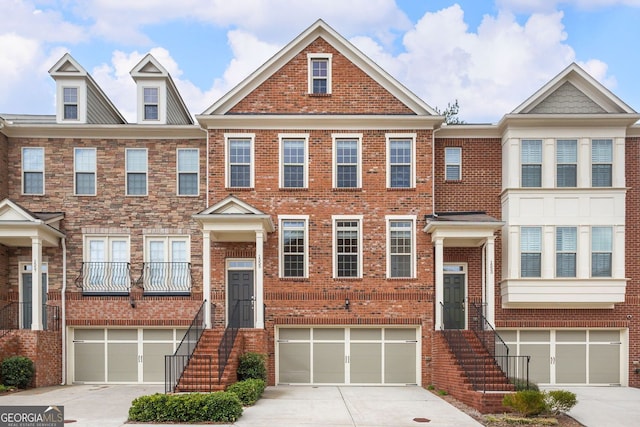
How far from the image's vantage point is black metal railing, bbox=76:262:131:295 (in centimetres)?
1958

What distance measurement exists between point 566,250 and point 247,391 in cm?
1090

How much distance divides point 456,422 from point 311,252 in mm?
7777

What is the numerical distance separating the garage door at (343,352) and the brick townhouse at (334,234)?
0.20 feet

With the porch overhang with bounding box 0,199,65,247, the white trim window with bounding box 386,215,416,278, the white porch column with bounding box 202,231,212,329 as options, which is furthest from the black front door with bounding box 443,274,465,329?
the porch overhang with bounding box 0,199,65,247

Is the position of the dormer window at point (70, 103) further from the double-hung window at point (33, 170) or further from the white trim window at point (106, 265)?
the white trim window at point (106, 265)

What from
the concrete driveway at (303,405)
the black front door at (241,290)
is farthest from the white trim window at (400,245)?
the black front door at (241,290)

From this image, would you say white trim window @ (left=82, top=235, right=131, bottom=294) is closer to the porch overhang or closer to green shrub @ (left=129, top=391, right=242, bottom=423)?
the porch overhang

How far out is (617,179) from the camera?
19.2m

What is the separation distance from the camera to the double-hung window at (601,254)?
1914cm

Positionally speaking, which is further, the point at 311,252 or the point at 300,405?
the point at 311,252

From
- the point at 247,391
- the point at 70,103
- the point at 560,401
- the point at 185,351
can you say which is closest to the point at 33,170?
the point at 70,103

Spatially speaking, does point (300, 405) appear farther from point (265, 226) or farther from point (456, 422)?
point (265, 226)

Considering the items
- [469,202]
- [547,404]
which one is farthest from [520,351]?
[547,404]

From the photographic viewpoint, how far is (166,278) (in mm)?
19719
